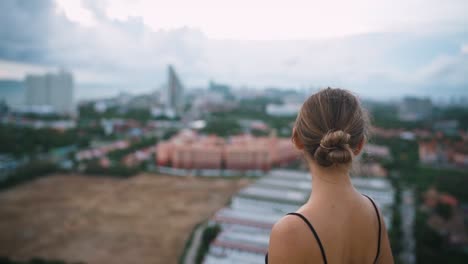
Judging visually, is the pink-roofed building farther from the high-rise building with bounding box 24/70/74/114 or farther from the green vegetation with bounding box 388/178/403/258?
the high-rise building with bounding box 24/70/74/114

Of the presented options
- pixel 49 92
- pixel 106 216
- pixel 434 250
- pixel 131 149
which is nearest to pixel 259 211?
pixel 434 250

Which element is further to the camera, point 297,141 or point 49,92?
point 49,92

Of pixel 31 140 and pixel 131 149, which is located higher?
pixel 31 140

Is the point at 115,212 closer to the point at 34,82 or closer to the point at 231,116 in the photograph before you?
the point at 231,116

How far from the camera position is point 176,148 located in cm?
750

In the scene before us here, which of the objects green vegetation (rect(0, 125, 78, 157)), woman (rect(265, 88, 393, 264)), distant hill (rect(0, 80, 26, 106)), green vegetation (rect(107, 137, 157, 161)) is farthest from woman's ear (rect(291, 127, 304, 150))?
distant hill (rect(0, 80, 26, 106))

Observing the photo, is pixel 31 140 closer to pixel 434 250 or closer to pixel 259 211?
pixel 259 211

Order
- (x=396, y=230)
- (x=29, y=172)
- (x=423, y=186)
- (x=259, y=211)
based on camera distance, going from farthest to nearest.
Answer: (x=29, y=172)
(x=423, y=186)
(x=259, y=211)
(x=396, y=230)

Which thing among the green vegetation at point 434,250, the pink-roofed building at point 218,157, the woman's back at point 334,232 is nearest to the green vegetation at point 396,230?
the green vegetation at point 434,250

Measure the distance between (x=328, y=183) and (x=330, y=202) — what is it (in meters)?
0.02

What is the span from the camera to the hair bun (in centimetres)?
38

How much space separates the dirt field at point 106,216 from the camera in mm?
3625

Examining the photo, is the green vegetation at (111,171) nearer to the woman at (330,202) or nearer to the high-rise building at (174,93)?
the woman at (330,202)

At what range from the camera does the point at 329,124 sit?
39 cm
